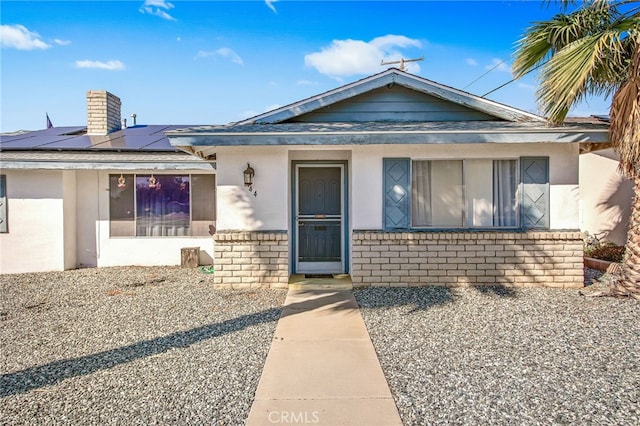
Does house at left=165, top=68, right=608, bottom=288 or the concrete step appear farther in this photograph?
the concrete step

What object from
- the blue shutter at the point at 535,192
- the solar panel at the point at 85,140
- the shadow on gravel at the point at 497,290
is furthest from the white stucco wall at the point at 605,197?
the solar panel at the point at 85,140

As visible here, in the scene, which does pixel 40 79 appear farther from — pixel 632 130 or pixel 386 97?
pixel 632 130

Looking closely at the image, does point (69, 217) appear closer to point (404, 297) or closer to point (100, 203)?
point (100, 203)

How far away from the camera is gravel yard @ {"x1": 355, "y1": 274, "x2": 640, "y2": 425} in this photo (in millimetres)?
3264

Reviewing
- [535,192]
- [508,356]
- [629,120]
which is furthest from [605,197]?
[508,356]

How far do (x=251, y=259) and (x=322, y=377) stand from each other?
3968 mm

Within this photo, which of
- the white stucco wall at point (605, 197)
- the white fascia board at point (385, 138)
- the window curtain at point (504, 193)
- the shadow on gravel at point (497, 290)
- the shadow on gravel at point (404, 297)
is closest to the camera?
the shadow on gravel at point (404, 297)

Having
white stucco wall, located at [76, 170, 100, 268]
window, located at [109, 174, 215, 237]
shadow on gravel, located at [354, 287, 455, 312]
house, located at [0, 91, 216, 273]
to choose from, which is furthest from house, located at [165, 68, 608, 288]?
white stucco wall, located at [76, 170, 100, 268]

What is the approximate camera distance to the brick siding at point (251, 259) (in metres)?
7.54

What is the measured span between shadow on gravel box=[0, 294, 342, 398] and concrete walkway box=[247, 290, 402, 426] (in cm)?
78

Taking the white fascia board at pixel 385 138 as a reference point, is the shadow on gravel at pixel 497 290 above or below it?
below

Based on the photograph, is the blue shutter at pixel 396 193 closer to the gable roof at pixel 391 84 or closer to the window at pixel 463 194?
the window at pixel 463 194

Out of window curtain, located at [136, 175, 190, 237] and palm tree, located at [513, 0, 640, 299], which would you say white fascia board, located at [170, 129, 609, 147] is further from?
window curtain, located at [136, 175, 190, 237]

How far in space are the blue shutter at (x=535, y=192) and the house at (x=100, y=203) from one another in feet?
21.4
